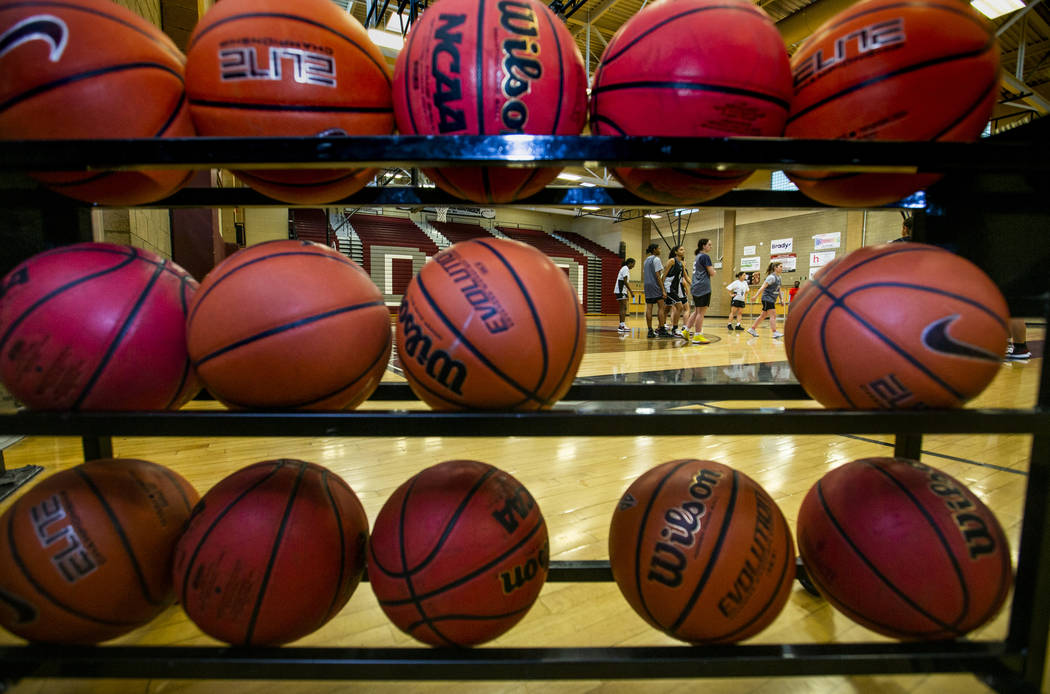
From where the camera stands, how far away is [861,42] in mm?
859

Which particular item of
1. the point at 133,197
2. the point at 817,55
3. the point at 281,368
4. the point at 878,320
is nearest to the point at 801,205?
the point at 817,55

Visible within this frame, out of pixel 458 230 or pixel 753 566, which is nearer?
pixel 753 566

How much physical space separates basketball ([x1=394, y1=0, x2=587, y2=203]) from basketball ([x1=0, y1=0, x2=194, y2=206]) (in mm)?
441

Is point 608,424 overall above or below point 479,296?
below

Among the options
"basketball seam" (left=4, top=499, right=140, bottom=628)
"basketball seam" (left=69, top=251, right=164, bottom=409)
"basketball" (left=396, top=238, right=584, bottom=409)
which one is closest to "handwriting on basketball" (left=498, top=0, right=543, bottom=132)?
"basketball" (left=396, top=238, right=584, bottom=409)

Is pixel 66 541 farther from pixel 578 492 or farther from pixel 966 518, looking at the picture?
pixel 966 518

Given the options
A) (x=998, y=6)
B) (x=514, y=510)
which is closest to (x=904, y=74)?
(x=514, y=510)

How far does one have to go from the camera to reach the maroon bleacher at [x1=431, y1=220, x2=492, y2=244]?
17.0 m

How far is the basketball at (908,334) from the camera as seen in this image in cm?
79

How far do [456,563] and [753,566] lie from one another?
55cm

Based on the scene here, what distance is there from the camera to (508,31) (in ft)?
2.85

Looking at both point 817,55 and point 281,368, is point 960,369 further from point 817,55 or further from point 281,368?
point 281,368

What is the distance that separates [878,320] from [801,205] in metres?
0.53

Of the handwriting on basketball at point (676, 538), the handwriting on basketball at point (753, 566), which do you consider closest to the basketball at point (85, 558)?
the handwriting on basketball at point (676, 538)
